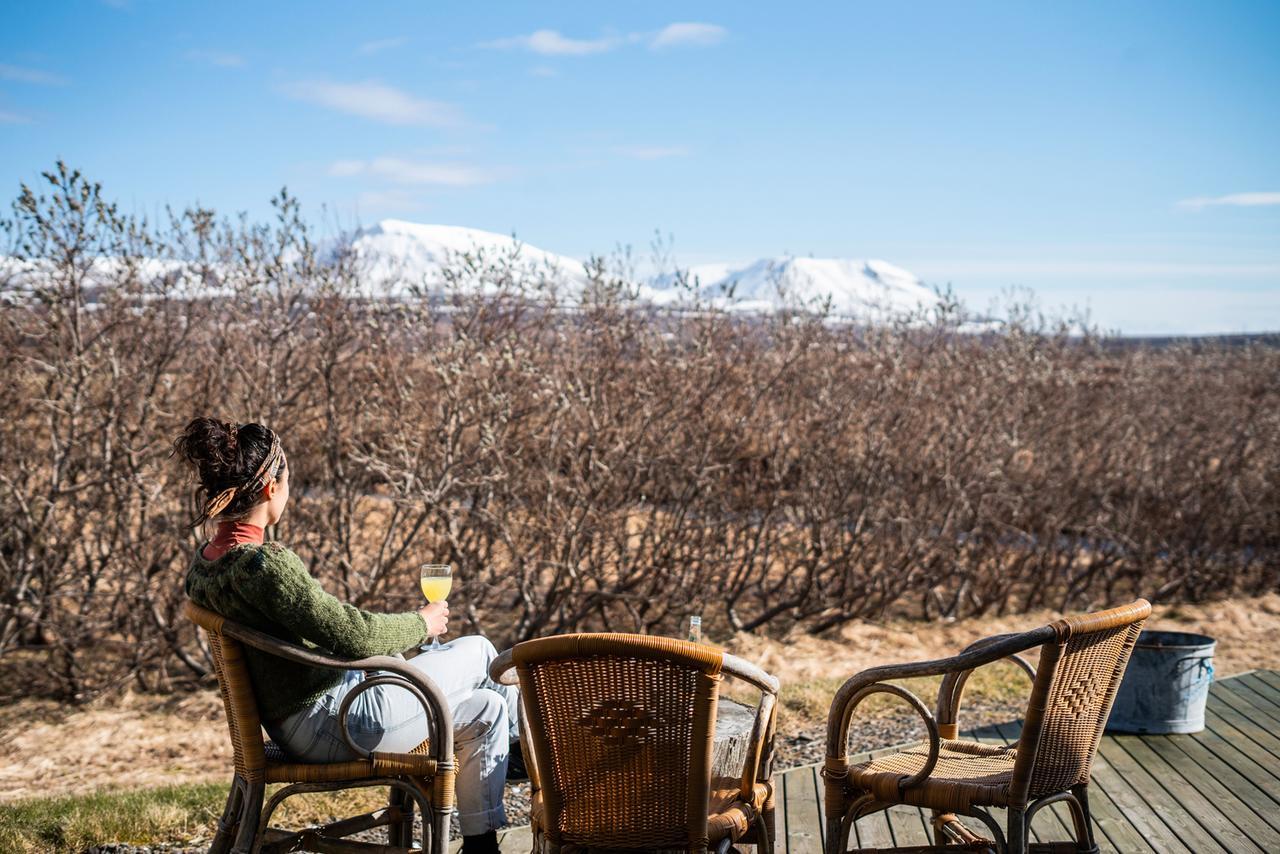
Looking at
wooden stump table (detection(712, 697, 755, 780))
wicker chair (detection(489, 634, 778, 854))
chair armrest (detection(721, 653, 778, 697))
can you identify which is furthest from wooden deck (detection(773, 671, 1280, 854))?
wicker chair (detection(489, 634, 778, 854))

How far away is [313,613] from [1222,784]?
3.35 meters

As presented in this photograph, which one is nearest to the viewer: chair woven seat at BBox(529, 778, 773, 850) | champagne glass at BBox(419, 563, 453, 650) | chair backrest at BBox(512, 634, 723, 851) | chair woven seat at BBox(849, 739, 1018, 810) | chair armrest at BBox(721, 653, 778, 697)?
chair backrest at BBox(512, 634, 723, 851)

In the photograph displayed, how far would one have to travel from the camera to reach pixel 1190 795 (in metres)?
4.01

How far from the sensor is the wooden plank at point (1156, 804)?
3596mm

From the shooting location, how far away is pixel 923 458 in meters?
9.14

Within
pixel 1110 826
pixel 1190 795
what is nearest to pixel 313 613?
pixel 1110 826

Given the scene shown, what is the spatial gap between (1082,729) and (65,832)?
130 inches

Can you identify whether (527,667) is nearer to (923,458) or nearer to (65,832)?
(65,832)

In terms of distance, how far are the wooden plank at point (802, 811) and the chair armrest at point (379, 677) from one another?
130cm

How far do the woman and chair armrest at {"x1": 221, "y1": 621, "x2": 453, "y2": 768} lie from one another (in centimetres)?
4

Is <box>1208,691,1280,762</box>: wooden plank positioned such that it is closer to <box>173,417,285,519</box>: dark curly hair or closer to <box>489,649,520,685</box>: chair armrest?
<box>489,649,520,685</box>: chair armrest

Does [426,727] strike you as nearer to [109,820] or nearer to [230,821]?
[230,821]

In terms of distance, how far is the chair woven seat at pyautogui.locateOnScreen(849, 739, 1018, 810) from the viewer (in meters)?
2.85

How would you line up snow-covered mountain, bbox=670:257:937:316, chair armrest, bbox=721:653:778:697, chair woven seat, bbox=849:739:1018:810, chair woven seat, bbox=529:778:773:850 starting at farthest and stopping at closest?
snow-covered mountain, bbox=670:257:937:316
chair woven seat, bbox=849:739:1018:810
chair woven seat, bbox=529:778:773:850
chair armrest, bbox=721:653:778:697
